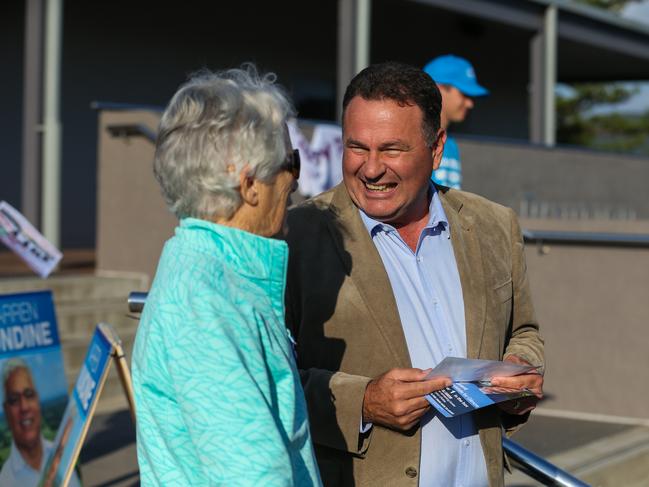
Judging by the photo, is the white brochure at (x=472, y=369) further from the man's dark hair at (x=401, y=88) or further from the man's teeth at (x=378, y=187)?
the man's dark hair at (x=401, y=88)

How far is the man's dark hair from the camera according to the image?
2434mm

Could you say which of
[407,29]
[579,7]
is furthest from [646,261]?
[407,29]

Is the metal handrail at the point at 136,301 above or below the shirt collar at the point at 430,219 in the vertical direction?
below

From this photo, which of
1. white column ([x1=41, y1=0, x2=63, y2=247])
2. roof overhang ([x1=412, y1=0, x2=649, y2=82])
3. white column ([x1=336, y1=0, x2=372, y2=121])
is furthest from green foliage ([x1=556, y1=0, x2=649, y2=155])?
white column ([x1=41, y1=0, x2=63, y2=247])

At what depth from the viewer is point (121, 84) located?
12414mm

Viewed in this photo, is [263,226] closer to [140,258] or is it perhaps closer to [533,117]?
[140,258]

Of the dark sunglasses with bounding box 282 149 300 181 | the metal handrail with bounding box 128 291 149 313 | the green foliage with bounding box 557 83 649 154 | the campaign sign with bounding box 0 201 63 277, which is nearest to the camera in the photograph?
the dark sunglasses with bounding box 282 149 300 181

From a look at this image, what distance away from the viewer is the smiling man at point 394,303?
2299mm

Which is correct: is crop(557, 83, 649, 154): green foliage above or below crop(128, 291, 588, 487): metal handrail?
above

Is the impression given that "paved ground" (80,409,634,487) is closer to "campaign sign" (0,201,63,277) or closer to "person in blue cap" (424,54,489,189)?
"campaign sign" (0,201,63,277)

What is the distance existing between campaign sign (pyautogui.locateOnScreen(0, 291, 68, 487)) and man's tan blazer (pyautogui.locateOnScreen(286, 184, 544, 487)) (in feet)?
6.62

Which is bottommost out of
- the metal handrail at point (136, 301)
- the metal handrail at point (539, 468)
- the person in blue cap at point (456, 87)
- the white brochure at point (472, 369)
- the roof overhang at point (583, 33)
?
the metal handrail at point (539, 468)

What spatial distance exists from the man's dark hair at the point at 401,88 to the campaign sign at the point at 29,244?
2895 mm

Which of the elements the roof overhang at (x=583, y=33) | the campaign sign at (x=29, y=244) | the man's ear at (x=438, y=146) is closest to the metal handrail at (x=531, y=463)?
the man's ear at (x=438, y=146)
